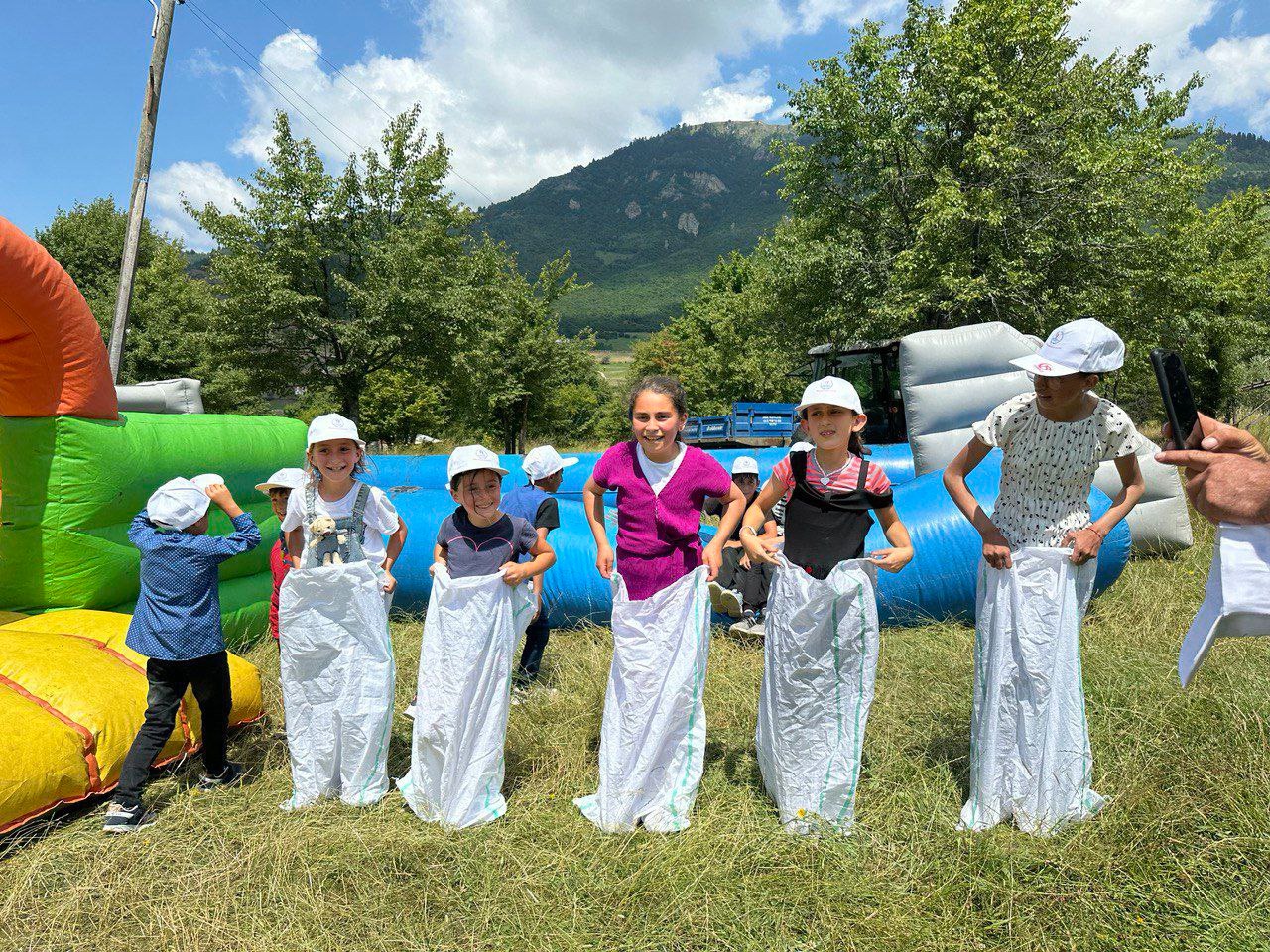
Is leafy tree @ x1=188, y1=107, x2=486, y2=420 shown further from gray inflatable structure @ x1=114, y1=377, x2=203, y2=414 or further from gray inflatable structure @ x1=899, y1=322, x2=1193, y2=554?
gray inflatable structure @ x1=899, y1=322, x2=1193, y2=554

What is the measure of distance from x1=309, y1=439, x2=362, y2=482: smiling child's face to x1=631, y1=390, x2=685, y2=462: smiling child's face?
1.10 meters

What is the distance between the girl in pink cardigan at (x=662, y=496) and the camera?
2.53 meters

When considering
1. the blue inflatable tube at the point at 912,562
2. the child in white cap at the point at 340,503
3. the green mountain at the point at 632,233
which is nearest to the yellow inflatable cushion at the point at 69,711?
the child in white cap at the point at 340,503

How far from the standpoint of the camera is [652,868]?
7.29 ft

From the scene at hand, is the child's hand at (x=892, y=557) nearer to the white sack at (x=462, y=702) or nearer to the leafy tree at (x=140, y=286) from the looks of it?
the white sack at (x=462, y=702)

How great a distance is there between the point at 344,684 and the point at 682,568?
1.28 meters

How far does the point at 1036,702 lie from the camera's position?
2332mm

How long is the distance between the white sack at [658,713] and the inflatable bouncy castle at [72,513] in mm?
1777

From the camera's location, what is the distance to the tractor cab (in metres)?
11.9

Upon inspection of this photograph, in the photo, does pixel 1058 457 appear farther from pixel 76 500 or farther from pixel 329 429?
pixel 76 500

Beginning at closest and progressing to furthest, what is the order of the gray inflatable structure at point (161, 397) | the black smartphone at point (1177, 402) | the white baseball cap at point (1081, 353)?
the black smartphone at point (1177, 402) → the white baseball cap at point (1081, 353) → the gray inflatable structure at point (161, 397)

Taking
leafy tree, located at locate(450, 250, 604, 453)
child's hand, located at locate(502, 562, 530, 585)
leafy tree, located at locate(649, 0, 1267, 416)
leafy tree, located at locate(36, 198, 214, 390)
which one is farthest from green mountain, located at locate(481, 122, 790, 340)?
child's hand, located at locate(502, 562, 530, 585)

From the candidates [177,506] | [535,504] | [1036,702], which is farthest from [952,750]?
[177,506]

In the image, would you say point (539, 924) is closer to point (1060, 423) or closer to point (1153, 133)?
point (1060, 423)
